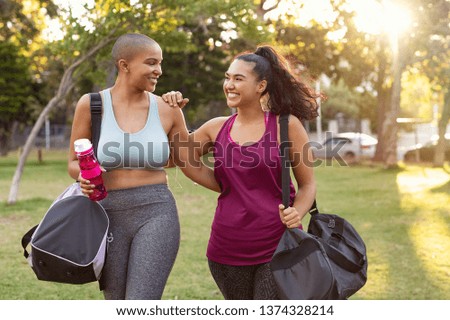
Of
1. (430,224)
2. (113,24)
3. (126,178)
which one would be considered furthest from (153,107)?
(113,24)

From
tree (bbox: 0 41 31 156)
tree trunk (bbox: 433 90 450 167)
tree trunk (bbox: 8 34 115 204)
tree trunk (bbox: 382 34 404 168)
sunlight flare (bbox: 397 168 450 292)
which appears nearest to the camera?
sunlight flare (bbox: 397 168 450 292)

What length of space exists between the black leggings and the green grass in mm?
1026

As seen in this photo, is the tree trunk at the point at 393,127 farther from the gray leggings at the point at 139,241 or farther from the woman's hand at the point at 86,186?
the woman's hand at the point at 86,186

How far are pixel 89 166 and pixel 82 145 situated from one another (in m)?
0.11

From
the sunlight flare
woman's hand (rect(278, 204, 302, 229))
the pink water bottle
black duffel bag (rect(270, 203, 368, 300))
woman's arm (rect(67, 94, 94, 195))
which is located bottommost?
the sunlight flare

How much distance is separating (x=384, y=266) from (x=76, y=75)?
29.3ft

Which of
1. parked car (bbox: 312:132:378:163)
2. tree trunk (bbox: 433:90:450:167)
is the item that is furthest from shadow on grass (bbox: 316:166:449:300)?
parked car (bbox: 312:132:378:163)

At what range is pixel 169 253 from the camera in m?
3.49

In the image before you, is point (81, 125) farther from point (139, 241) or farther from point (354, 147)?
point (354, 147)

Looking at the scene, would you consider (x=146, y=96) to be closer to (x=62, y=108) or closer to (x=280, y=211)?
(x=280, y=211)

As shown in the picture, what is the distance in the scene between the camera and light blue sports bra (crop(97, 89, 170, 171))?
344cm

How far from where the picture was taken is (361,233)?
1080 cm

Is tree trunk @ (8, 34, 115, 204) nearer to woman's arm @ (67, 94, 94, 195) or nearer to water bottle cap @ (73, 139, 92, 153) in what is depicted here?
woman's arm @ (67, 94, 94, 195)

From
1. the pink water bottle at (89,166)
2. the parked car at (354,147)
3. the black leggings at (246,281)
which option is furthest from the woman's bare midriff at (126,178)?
the parked car at (354,147)
